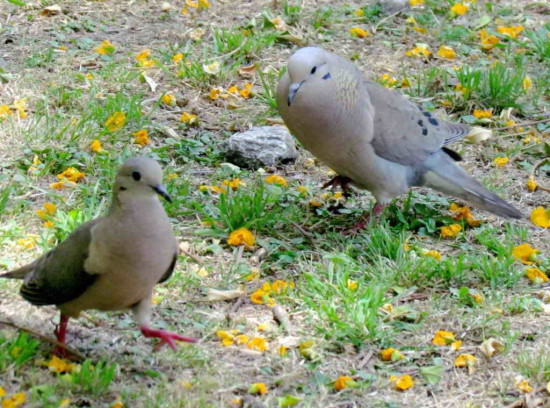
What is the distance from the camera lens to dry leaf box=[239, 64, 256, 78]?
6449mm

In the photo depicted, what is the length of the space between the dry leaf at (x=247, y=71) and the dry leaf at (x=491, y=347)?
3.03 metres

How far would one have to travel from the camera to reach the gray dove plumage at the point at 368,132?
4723 mm

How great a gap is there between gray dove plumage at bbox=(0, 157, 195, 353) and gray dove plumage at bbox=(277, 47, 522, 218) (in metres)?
1.48

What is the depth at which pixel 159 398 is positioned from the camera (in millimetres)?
3424

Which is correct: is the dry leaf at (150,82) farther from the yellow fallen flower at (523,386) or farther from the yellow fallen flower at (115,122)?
the yellow fallen flower at (523,386)

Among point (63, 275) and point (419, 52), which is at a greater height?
point (63, 275)

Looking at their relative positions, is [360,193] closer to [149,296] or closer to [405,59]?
[405,59]

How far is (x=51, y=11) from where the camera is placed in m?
6.85

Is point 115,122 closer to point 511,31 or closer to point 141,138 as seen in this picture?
point 141,138

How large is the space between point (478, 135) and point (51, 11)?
307cm

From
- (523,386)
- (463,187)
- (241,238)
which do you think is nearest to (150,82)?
(241,238)

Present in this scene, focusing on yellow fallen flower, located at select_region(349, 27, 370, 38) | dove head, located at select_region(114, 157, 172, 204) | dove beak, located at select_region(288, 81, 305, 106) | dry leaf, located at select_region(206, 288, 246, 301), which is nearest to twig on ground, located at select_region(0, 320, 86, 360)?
dove head, located at select_region(114, 157, 172, 204)

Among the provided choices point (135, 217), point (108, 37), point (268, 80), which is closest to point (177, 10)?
point (108, 37)

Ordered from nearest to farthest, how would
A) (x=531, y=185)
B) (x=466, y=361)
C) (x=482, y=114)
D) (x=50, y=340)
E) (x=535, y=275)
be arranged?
(x=50, y=340) < (x=466, y=361) < (x=535, y=275) < (x=531, y=185) < (x=482, y=114)
